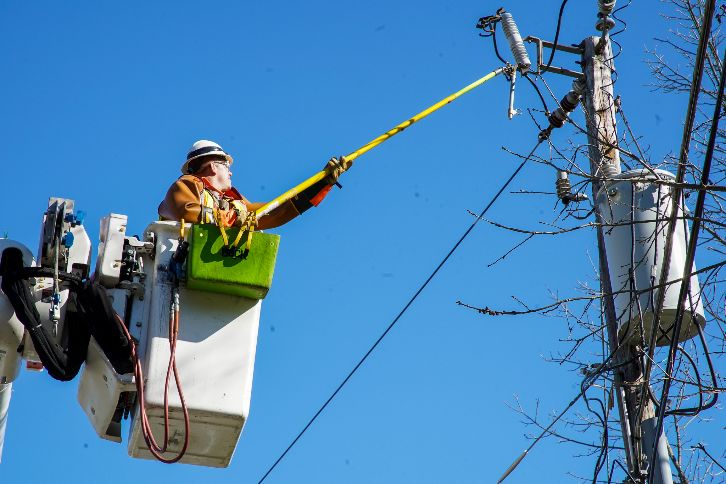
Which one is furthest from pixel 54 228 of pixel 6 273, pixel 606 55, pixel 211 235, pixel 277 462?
pixel 606 55

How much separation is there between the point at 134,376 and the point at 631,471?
9.29 feet

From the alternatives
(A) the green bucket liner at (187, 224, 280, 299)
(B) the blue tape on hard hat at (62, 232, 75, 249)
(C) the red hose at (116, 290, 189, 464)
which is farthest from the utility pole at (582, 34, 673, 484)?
(B) the blue tape on hard hat at (62, 232, 75, 249)

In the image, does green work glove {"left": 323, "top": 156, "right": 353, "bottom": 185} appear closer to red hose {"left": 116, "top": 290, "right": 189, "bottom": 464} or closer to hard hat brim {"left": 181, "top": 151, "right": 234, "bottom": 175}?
hard hat brim {"left": 181, "top": 151, "right": 234, "bottom": 175}

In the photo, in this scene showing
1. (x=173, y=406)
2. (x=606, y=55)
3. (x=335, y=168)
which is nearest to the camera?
(x=173, y=406)

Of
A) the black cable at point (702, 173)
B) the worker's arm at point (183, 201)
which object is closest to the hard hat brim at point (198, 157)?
the worker's arm at point (183, 201)

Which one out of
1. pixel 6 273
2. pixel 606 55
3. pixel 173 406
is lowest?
pixel 173 406

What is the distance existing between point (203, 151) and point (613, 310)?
2.50 meters

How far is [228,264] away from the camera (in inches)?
242

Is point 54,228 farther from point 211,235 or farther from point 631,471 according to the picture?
point 631,471

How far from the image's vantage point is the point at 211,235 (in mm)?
6160

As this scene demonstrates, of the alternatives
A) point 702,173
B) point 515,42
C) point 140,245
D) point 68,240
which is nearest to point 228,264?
point 140,245

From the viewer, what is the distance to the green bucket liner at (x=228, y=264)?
20.0ft

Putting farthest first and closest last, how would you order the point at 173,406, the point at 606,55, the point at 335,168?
the point at 606,55 → the point at 335,168 → the point at 173,406

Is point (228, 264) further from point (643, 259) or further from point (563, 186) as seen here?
point (563, 186)
